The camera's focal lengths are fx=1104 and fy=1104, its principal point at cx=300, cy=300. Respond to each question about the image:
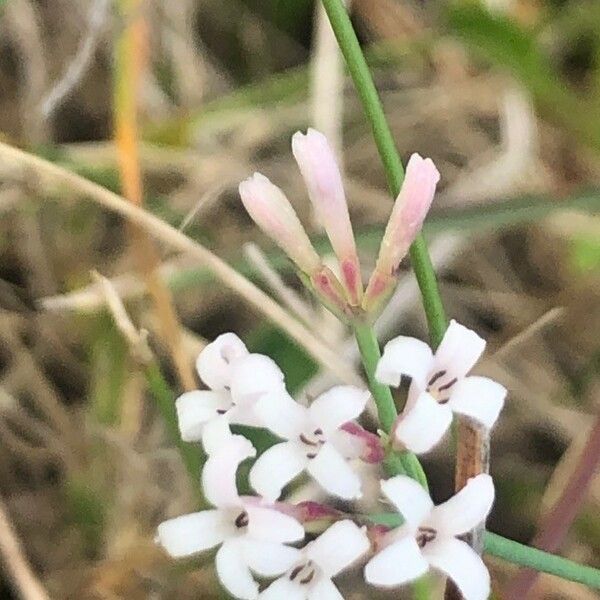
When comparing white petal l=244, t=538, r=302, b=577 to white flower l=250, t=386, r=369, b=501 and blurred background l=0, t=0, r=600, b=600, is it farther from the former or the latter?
blurred background l=0, t=0, r=600, b=600

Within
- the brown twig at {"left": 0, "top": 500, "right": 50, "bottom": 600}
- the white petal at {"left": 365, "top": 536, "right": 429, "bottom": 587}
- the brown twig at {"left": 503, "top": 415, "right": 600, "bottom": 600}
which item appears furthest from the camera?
the brown twig at {"left": 0, "top": 500, "right": 50, "bottom": 600}

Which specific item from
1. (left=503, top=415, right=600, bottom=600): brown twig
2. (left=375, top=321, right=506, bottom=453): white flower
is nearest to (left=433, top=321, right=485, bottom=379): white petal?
(left=375, top=321, right=506, bottom=453): white flower

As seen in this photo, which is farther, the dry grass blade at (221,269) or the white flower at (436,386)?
the dry grass blade at (221,269)

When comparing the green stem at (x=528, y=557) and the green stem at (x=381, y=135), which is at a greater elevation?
the green stem at (x=381, y=135)

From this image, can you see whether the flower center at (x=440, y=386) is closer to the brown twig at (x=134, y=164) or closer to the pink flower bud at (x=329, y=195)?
the pink flower bud at (x=329, y=195)

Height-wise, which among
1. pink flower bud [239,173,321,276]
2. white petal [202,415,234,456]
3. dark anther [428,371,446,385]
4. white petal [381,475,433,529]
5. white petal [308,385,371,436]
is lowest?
white petal [381,475,433,529]

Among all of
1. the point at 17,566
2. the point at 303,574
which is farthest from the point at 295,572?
the point at 17,566

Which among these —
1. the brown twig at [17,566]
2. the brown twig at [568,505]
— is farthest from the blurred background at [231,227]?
the brown twig at [568,505]
